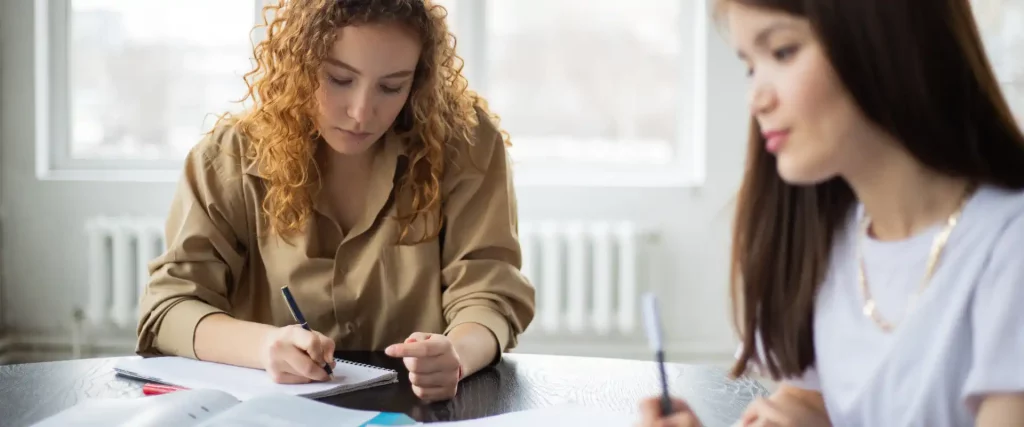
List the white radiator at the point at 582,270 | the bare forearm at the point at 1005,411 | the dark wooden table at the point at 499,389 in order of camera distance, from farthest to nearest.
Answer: the white radiator at the point at 582,270, the dark wooden table at the point at 499,389, the bare forearm at the point at 1005,411

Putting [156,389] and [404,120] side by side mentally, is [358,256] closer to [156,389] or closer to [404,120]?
[404,120]

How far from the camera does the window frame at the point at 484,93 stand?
324 cm

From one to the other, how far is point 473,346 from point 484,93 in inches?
83.7

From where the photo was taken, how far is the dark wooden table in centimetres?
107

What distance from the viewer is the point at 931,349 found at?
73cm

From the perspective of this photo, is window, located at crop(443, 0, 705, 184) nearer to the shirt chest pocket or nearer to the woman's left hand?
the shirt chest pocket

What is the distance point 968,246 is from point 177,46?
305 cm

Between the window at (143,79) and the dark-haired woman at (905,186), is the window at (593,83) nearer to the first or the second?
the window at (143,79)

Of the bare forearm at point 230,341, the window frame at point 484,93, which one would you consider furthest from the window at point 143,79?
the bare forearm at point 230,341

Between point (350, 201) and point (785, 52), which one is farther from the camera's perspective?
point (350, 201)

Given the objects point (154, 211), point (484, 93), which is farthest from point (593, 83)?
point (154, 211)

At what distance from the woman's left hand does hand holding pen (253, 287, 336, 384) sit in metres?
0.08

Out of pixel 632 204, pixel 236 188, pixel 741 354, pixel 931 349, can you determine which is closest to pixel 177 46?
pixel 632 204

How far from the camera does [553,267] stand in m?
3.14
